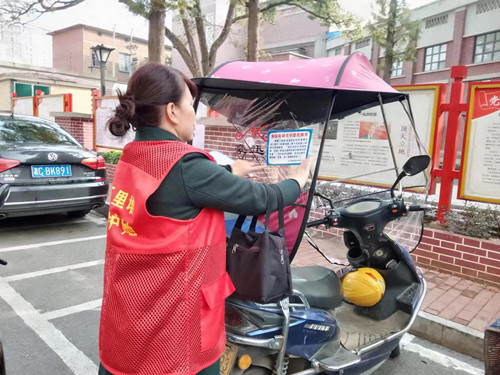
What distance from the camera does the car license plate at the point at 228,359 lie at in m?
1.79

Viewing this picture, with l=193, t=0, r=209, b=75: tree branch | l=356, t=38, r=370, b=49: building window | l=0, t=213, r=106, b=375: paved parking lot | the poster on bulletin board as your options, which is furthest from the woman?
l=356, t=38, r=370, b=49: building window

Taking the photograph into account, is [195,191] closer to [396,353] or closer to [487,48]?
[396,353]

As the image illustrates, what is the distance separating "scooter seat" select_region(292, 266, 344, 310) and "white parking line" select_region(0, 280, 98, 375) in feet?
4.98

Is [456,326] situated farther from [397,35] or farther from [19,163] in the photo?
[397,35]

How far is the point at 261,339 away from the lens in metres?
1.81

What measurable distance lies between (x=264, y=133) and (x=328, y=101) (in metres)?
0.46

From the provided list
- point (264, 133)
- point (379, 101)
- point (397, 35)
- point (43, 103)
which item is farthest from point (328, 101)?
point (397, 35)

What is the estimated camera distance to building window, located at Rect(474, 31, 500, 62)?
23.1 m

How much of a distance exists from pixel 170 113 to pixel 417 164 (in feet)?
5.12

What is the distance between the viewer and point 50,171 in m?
5.25

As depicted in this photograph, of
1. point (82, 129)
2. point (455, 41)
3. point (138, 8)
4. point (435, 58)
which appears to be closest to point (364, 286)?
point (82, 129)

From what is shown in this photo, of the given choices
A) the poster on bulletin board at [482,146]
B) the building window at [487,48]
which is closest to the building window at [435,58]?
the building window at [487,48]

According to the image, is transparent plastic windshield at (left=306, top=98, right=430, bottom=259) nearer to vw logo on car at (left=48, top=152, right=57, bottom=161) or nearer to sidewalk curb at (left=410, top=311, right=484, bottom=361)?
sidewalk curb at (left=410, top=311, right=484, bottom=361)

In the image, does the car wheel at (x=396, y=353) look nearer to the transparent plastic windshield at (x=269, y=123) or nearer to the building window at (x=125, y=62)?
the transparent plastic windshield at (x=269, y=123)
